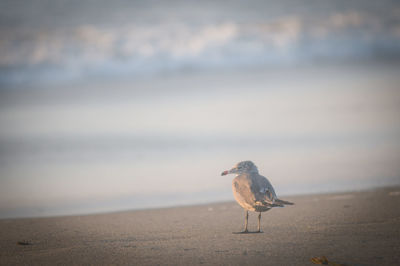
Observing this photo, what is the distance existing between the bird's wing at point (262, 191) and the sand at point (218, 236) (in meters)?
0.35

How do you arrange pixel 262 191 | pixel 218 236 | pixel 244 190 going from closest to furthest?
pixel 218 236, pixel 262 191, pixel 244 190

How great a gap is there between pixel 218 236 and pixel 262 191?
27.4 inches

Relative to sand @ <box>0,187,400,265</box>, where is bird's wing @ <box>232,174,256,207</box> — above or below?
above

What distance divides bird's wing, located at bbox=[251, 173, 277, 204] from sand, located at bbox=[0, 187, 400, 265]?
1.16 ft

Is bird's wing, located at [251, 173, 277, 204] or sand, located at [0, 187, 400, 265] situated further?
bird's wing, located at [251, 173, 277, 204]

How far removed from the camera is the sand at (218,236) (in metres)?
4.98

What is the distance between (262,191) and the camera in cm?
604

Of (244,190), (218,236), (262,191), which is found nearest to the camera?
(218,236)

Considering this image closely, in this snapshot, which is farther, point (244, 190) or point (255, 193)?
point (244, 190)

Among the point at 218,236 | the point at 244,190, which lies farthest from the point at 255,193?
the point at 218,236

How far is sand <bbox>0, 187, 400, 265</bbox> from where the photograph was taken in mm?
4977

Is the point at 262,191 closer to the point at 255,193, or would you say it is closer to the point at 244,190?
the point at 255,193

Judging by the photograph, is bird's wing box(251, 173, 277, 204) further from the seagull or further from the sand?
the sand

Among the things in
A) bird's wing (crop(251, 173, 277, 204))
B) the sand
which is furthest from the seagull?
the sand
